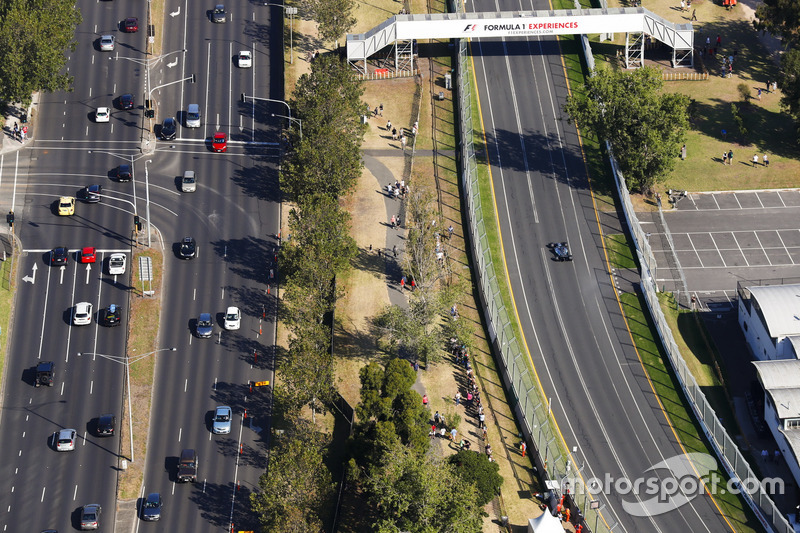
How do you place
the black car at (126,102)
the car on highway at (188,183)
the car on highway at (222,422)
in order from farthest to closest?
the black car at (126,102) → the car on highway at (188,183) → the car on highway at (222,422)

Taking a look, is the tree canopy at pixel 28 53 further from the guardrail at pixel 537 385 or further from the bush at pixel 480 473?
the bush at pixel 480 473

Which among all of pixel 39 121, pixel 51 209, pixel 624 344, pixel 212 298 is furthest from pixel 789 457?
pixel 39 121

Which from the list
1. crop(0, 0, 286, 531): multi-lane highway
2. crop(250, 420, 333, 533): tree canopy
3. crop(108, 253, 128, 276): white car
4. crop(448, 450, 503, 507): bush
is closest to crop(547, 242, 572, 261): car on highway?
crop(0, 0, 286, 531): multi-lane highway

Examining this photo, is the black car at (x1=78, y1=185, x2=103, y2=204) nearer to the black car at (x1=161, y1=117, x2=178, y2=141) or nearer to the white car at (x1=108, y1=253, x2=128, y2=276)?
the white car at (x1=108, y1=253, x2=128, y2=276)

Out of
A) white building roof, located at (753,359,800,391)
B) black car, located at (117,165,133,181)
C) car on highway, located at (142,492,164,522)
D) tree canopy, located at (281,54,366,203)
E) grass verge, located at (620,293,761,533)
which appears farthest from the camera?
black car, located at (117,165,133,181)

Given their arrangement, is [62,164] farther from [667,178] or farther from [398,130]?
[667,178]

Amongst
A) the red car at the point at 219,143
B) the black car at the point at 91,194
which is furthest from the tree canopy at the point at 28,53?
the red car at the point at 219,143
